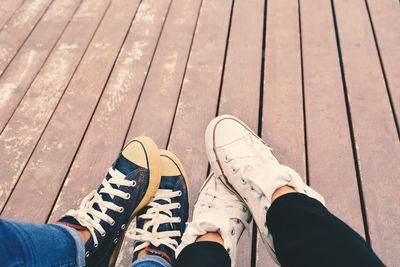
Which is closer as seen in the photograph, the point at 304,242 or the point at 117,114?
the point at 304,242

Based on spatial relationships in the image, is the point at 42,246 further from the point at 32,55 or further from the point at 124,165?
the point at 32,55

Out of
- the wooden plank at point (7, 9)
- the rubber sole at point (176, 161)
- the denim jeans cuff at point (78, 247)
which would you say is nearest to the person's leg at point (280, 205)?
the rubber sole at point (176, 161)

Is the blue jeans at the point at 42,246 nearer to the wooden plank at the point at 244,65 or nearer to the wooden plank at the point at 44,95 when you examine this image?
the wooden plank at the point at 44,95

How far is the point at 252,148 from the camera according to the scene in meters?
1.15

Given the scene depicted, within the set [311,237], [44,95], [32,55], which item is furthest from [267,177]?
[32,55]

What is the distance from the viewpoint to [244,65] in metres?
1.46

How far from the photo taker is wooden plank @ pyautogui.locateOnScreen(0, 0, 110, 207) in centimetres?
123

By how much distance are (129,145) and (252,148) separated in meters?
0.44

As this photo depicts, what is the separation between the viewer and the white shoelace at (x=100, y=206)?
94cm

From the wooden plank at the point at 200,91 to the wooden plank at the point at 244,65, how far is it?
4 cm

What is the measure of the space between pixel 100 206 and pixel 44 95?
2.20ft

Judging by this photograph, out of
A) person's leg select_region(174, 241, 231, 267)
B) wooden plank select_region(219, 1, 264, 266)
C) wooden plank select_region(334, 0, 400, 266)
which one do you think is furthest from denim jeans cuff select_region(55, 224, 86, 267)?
wooden plank select_region(334, 0, 400, 266)

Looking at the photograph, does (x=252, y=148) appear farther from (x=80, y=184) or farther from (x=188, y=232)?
(x=80, y=184)

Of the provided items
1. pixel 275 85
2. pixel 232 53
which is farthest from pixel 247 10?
pixel 275 85
